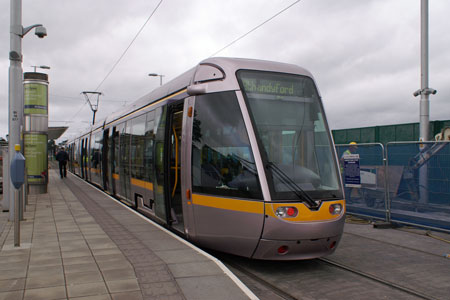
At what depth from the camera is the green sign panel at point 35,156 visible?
47.7 ft

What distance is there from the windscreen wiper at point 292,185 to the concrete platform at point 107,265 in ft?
4.55

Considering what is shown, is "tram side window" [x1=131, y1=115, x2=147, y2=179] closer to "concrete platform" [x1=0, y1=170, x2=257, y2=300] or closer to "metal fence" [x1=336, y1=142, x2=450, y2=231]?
"concrete platform" [x1=0, y1=170, x2=257, y2=300]

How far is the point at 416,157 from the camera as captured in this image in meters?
9.11

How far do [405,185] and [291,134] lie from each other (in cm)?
484

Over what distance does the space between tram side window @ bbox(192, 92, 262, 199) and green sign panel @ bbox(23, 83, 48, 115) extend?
34.1ft

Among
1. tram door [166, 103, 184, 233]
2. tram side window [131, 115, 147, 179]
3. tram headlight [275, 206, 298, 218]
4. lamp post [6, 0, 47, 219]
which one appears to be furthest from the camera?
tram side window [131, 115, 147, 179]

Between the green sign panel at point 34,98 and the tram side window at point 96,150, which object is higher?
the green sign panel at point 34,98

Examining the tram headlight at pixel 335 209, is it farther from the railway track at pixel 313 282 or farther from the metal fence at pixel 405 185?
the metal fence at pixel 405 185

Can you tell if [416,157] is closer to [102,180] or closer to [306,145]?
[306,145]

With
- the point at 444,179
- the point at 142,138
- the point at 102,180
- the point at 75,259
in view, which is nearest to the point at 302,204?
the point at 75,259

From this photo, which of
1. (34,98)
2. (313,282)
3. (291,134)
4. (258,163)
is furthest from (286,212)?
(34,98)

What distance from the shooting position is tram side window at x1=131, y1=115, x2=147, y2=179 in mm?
9625

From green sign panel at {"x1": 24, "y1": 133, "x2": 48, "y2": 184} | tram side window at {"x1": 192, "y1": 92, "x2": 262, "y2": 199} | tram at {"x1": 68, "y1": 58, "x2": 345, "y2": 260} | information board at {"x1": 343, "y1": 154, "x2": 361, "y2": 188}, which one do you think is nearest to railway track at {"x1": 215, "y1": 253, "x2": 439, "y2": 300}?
tram at {"x1": 68, "y1": 58, "x2": 345, "y2": 260}

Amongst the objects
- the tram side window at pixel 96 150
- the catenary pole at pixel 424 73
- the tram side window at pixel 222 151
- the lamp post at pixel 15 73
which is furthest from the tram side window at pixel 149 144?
the catenary pole at pixel 424 73
